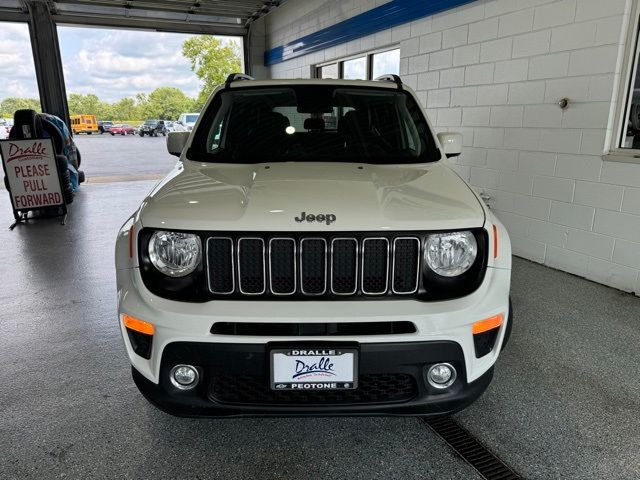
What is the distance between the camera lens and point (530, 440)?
77.3 inches

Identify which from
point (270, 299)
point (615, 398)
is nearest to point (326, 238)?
point (270, 299)

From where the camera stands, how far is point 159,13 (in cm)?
1016

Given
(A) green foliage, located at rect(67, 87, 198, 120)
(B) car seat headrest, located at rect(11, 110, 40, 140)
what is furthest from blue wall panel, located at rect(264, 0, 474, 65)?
(A) green foliage, located at rect(67, 87, 198, 120)

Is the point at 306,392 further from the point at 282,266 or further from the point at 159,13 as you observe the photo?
the point at 159,13

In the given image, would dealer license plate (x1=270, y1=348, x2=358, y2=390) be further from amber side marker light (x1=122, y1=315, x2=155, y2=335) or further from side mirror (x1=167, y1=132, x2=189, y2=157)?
side mirror (x1=167, y1=132, x2=189, y2=157)

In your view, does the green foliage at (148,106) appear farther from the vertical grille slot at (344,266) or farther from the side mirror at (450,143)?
the vertical grille slot at (344,266)

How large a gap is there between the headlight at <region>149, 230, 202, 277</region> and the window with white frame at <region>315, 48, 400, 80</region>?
5.59 metres

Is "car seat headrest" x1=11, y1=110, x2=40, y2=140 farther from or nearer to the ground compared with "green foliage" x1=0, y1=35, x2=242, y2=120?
nearer to the ground

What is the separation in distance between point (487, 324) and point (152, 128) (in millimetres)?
32352

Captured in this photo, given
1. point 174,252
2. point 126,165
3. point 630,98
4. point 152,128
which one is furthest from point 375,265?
point 152,128

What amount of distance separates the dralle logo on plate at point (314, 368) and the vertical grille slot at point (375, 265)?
0.95ft

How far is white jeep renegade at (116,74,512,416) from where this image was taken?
5.10 ft

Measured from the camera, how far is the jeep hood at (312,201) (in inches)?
63.6

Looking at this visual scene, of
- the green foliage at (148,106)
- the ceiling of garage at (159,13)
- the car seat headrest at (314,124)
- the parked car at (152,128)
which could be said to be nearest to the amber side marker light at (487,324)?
the car seat headrest at (314,124)
